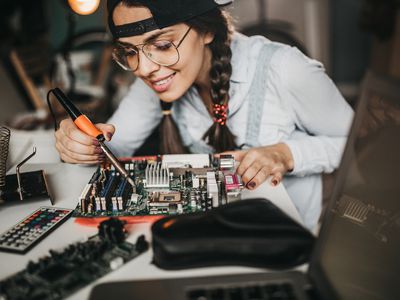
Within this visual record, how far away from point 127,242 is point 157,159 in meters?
0.32

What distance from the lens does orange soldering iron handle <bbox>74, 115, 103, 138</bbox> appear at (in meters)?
0.99

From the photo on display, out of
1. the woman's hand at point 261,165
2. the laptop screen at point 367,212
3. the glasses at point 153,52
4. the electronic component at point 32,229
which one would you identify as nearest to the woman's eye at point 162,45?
the glasses at point 153,52

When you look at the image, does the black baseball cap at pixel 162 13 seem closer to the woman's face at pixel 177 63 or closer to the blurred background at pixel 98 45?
the woman's face at pixel 177 63

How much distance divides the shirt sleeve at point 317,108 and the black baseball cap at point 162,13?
31 cm

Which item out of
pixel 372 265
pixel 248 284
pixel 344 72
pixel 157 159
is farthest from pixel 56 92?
pixel 344 72

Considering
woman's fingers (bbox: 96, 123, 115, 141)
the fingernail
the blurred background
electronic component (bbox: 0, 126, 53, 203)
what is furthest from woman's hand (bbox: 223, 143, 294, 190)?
the blurred background

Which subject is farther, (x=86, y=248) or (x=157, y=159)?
(x=157, y=159)

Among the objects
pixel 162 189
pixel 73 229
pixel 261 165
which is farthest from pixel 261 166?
pixel 73 229

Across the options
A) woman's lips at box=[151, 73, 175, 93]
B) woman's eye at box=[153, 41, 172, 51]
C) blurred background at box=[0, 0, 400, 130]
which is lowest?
blurred background at box=[0, 0, 400, 130]

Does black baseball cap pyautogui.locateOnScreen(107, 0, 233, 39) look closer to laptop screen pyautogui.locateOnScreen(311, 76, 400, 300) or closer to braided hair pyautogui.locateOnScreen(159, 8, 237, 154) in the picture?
braided hair pyautogui.locateOnScreen(159, 8, 237, 154)

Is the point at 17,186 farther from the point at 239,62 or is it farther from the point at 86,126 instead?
the point at 239,62

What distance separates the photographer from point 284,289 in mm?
642

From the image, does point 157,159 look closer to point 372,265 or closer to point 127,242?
point 127,242

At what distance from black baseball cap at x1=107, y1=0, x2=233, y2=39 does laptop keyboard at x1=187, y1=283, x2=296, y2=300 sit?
2.10ft
